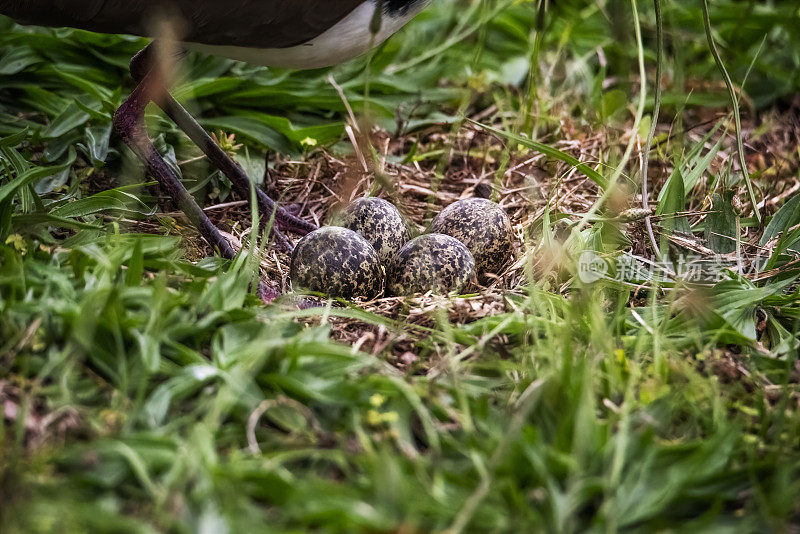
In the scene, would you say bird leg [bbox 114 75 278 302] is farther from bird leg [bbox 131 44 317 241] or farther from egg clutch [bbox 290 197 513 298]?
egg clutch [bbox 290 197 513 298]

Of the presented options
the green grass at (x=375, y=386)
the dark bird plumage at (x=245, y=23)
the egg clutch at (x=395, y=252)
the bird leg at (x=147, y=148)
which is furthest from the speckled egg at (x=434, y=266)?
the bird leg at (x=147, y=148)

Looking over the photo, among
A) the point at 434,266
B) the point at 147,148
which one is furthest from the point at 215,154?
the point at 434,266

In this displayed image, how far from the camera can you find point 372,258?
2.23 m


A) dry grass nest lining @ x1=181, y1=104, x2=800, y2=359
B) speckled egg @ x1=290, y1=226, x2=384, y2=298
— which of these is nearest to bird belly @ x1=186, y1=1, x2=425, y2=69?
dry grass nest lining @ x1=181, y1=104, x2=800, y2=359

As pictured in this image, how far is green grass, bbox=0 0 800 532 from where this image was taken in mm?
1376

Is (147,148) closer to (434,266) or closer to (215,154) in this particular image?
(215,154)

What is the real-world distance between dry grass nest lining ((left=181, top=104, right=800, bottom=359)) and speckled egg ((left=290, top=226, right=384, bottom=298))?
Result: 0.16 meters

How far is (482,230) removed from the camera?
2.38 m

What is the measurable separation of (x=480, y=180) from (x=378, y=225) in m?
0.69

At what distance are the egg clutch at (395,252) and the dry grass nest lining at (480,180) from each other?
76 mm

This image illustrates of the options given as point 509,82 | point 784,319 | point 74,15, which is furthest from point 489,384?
point 509,82

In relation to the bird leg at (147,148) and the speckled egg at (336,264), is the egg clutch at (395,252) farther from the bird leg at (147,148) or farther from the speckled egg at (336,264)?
the bird leg at (147,148)

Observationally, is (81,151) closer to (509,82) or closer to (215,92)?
(215,92)

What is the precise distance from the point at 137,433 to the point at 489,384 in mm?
777
